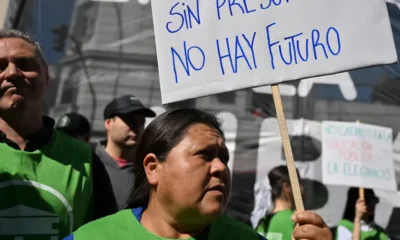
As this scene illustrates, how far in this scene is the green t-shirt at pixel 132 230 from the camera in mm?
2076

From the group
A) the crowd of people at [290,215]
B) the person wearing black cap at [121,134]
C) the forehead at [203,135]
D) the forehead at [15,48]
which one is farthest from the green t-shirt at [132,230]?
the crowd of people at [290,215]

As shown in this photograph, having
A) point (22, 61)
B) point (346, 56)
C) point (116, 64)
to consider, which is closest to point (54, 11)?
point (116, 64)

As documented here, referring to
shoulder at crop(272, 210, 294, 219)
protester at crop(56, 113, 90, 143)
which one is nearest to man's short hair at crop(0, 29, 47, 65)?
protester at crop(56, 113, 90, 143)

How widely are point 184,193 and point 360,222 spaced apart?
342cm

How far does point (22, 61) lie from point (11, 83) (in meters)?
0.10

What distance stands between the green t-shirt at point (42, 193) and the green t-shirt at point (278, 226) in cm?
209

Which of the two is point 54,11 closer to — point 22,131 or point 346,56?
point 22,131

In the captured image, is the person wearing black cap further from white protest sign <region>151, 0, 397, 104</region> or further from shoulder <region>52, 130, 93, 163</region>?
white protest sign <region>151, 0, 397, 104</region>

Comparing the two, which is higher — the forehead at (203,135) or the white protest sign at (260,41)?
the white protest sign at (260,41)

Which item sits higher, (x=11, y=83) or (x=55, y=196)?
(x=11, y=83)

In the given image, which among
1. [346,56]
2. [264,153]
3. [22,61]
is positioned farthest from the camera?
[264,153]

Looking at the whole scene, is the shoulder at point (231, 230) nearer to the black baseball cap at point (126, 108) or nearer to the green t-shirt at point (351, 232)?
the black baseball cap at point (126, 108)

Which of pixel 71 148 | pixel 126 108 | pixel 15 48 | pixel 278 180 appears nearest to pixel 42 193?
pixel 71 148

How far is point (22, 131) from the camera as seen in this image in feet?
8.30
